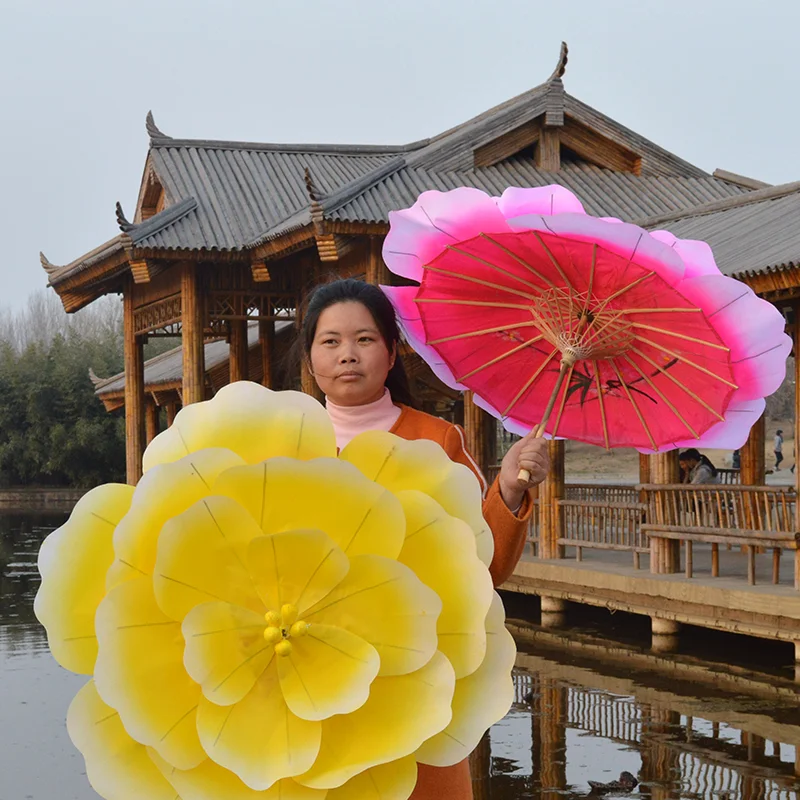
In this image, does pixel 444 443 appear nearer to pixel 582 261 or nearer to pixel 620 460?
pixel 582 261

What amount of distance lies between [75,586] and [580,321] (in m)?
1.41

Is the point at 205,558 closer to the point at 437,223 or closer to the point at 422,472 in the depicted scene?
the point at 422,472

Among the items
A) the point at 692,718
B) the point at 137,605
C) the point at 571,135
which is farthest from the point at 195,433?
the point at 571,135

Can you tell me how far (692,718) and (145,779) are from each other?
6243 millimetres

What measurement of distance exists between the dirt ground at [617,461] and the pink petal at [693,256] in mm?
32245

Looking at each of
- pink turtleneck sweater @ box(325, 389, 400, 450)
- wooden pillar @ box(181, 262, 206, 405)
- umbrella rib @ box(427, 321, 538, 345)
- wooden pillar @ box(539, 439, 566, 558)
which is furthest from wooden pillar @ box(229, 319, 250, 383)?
pink turtleneck sweater @ box(325, 389, 400, 450)

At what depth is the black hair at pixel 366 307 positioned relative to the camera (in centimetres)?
242

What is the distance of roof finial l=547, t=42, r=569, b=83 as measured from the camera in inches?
543

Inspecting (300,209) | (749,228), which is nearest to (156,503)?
(749,228)

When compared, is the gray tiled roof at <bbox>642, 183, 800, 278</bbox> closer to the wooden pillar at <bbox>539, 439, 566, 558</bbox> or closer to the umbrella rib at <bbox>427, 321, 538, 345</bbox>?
the wooden pillar at <bbox>539, 439, 566, 558</bbox>

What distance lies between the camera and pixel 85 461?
36.9 metres

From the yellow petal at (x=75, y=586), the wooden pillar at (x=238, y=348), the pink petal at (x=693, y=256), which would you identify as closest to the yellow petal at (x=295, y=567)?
the yellow petal at (x=75, y=586)

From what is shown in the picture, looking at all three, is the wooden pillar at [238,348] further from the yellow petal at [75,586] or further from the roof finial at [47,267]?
the yellow petal at [75,586]

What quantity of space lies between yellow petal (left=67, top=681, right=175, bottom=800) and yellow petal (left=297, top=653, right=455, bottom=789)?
23 centimetres
